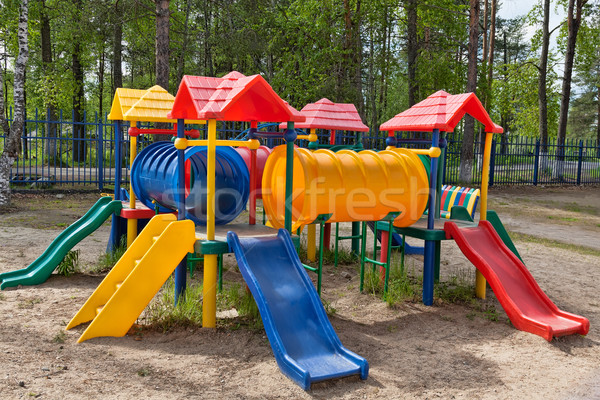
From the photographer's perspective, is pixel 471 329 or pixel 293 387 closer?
pixel 293 387

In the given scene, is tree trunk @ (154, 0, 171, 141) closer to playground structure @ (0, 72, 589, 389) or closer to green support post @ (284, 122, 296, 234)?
playground structure @ (0, 72, 589, 389)

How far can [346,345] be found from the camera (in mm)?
4477

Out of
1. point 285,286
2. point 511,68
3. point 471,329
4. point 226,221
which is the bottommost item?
point 471,329

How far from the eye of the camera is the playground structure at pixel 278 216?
4.32 meters

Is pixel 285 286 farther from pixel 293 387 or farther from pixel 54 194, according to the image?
pixel 54 194

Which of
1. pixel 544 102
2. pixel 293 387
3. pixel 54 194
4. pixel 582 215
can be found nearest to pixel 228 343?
pixel 293 387

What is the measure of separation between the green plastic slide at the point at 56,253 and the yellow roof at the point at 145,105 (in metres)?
1.22

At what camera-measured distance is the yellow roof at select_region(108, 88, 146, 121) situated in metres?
6.96

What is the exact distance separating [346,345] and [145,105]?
4.10 m

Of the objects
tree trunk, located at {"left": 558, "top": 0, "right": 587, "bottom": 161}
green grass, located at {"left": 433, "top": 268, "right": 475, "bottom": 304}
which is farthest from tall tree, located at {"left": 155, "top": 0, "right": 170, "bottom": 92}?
tree trunk, located at {"left": 558, "top": 0, "right": 587, "bottom": 161}

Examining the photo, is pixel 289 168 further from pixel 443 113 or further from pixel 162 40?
pixel 162 40

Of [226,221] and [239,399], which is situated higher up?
[226,221]

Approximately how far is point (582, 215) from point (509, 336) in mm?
10721

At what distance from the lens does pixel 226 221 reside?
5730mm
